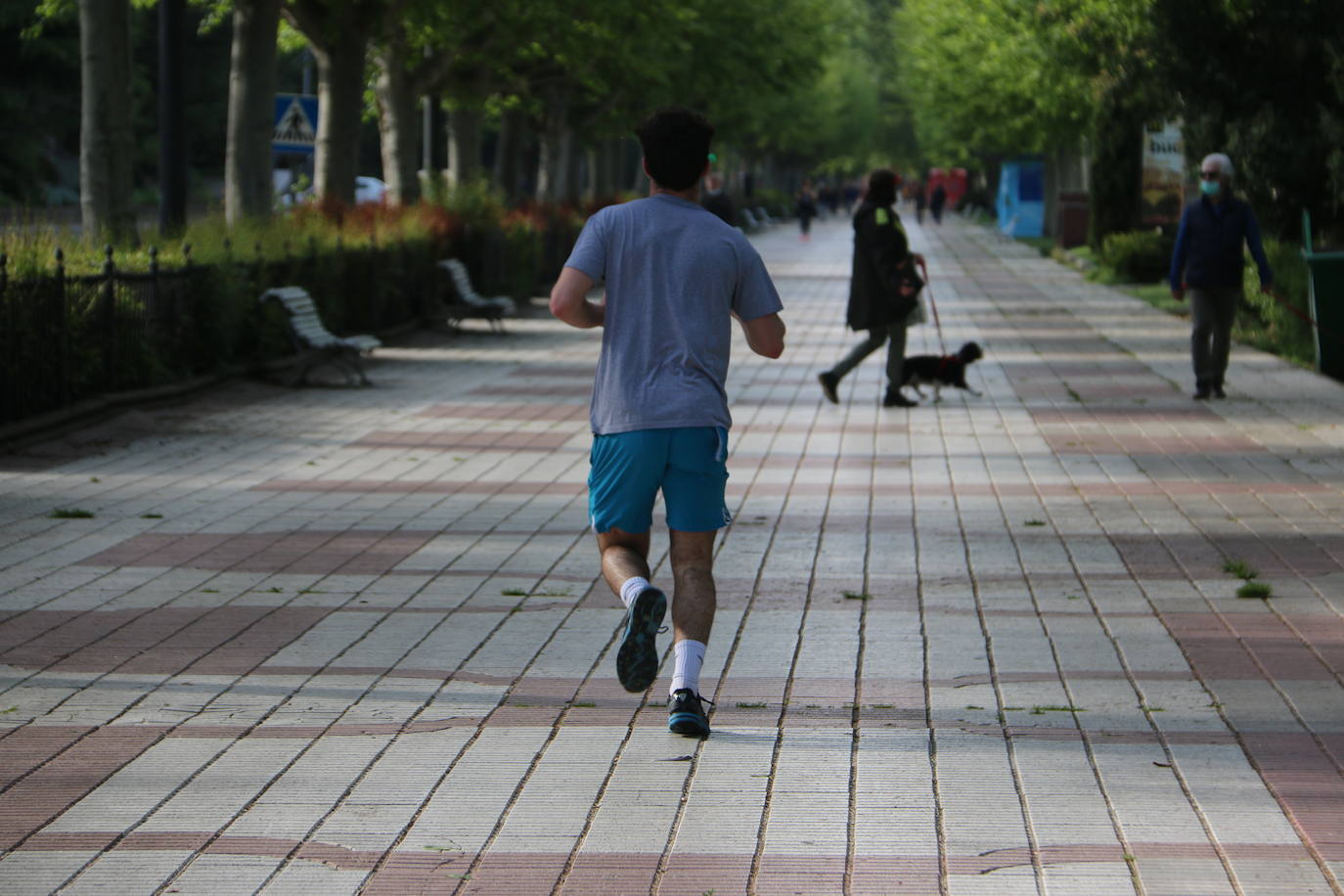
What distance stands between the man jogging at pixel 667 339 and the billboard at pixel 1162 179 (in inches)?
1049

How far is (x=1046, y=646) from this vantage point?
22.6 ft

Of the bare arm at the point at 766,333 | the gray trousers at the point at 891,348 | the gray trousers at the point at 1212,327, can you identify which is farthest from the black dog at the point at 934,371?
the bare arm at the point at 766,333

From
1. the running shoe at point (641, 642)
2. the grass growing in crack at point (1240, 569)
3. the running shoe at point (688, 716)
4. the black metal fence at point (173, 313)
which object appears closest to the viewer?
the running shoe at point (641, 642)

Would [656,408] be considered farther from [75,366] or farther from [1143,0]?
[1143,0]

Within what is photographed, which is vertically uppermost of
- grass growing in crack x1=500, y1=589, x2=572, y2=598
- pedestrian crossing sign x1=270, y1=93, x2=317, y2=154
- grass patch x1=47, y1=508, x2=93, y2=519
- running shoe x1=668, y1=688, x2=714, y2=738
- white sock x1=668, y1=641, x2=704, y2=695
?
pedestrian crossing sign x1=270, y1=93, x2=317, y2=154

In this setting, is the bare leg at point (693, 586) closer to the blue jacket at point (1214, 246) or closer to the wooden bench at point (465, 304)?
the blue jacket at point (1214, 246)

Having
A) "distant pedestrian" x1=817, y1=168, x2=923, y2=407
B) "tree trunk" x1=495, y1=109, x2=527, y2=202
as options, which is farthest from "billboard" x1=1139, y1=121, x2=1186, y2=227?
"distant pedestrian" x1=817, y1=168, x2=923, y2=407

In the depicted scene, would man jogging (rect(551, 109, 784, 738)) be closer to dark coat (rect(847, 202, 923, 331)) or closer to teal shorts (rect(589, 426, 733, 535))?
teal shorts (rect(589, 426, 733, 535))

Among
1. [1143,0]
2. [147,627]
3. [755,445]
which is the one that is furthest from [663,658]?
[1143,0]

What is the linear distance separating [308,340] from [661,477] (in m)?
11.8

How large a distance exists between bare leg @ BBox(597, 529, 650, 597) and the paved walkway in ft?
1.54

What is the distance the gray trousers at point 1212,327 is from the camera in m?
15.0

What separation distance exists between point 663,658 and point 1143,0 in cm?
1771

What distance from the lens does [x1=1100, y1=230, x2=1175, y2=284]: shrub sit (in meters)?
34.0
